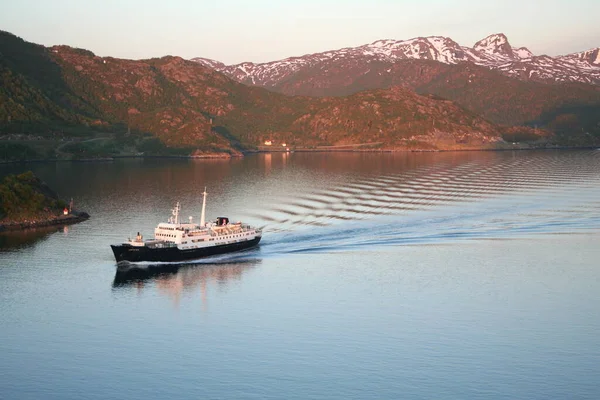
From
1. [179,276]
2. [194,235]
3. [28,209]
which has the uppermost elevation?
[28,209]

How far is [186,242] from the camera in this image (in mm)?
85812

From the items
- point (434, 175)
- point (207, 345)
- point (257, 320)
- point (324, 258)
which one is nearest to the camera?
point (207, 345)

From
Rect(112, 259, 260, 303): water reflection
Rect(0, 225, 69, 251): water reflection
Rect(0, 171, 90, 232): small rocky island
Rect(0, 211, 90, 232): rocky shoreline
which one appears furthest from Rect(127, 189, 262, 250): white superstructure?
Rect(0, 171, 90, 232): small rocky island

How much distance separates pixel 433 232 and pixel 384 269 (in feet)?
75.3

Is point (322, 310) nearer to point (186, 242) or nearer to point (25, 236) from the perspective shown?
point (186, 242)

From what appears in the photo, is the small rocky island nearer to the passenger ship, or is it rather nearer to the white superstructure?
the white superstructure

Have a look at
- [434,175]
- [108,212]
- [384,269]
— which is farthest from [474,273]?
[434,175]

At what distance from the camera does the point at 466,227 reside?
104938mm

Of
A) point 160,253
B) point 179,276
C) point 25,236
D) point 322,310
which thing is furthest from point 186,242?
point 25,236

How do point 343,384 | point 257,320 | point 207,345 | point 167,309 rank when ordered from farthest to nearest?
point 167,309
point 257,320
point 207,345
point 343,384

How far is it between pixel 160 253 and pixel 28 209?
35528mm

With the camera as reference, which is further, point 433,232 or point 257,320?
point 433,232

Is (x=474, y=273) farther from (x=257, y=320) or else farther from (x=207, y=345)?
(x=207, y=345)

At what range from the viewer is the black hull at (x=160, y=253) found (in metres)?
82.6
